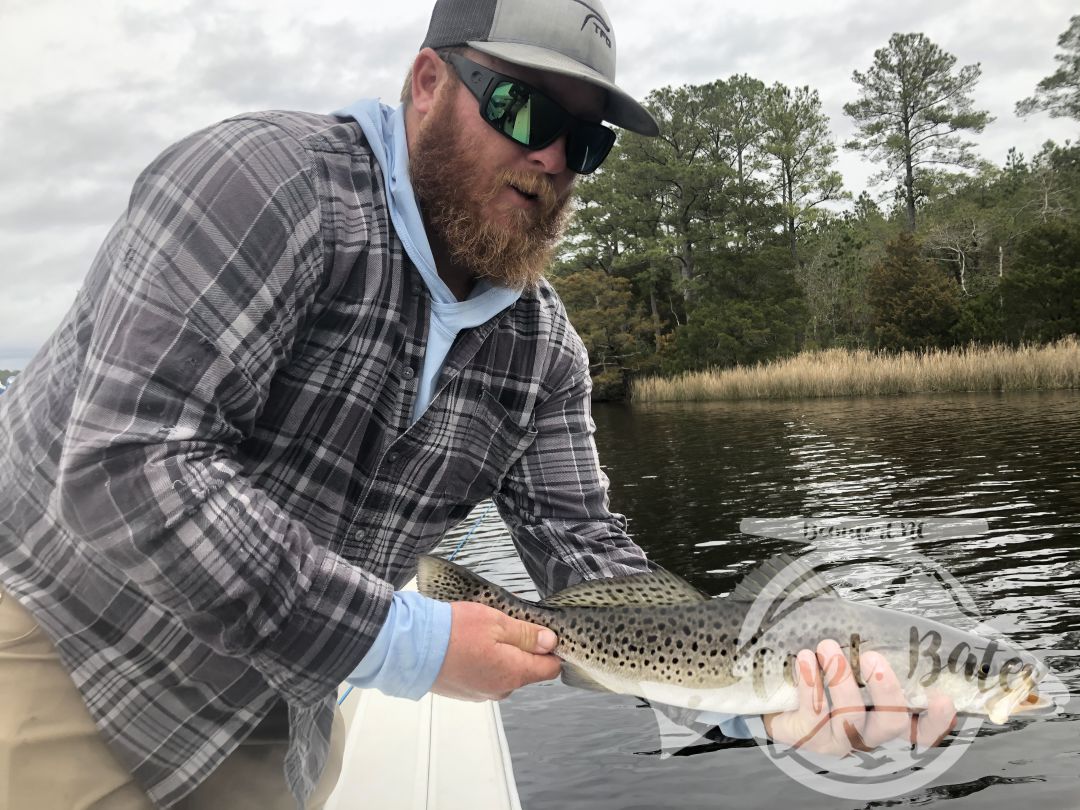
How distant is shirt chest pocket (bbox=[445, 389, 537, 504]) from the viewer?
8.20 feet

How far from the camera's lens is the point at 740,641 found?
2.74m

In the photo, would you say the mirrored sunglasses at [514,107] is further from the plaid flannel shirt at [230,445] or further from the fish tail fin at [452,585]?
the fish tail fin at [452,585]

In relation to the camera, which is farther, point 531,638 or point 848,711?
point 848,711

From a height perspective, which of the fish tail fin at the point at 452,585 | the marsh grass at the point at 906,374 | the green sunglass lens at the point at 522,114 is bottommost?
the marsh grass at the point at 906,374

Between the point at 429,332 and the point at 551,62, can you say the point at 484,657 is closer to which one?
the point at 429,332

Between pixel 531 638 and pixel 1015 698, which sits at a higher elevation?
pixel 531 638

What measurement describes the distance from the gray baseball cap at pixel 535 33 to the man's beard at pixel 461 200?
183mm

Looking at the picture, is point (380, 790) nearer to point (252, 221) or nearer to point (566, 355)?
point (566, 355)

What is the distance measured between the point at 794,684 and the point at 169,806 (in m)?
1.66

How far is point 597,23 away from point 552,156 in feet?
1.17

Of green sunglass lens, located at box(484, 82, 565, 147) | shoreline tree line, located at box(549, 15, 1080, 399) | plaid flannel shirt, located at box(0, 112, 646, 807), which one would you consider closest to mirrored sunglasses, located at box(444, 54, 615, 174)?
green sunglass lens, located at box(484, 82, 565, 147)

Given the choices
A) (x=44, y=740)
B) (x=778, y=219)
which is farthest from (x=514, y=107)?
(x=778, y=219)

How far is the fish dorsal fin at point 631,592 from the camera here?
2.70 m

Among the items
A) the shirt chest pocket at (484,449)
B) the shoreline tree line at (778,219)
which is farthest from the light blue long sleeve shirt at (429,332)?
the shoreline tree line at (778,219)
